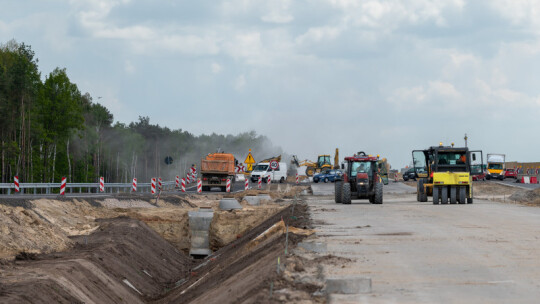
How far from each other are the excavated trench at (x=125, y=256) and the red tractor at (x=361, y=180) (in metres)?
3.40

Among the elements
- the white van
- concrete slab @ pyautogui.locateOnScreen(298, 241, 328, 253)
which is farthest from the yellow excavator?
concrete slab @ pyautogui.locateOnScreen(298, 241, 328, 253)

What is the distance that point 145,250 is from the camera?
85.9 feet

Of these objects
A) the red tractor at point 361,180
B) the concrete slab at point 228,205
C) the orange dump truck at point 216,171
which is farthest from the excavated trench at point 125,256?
the orange dump truck at point 216,171

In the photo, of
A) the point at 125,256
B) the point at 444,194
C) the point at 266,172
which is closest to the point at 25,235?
the point at 125,256

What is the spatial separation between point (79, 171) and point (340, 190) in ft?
221

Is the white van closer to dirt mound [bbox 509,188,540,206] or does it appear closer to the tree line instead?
the tree line

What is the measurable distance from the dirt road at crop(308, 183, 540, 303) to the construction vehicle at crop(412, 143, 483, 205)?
35.1ft

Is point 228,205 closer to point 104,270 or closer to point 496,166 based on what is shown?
point 104,270

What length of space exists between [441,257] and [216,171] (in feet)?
137

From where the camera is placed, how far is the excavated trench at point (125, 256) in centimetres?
1389

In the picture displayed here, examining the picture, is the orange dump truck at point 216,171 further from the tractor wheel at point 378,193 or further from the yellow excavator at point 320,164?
the yellow excavator at point 320,164

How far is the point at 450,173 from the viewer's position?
34.9 metres

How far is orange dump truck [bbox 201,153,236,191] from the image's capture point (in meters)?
55.0

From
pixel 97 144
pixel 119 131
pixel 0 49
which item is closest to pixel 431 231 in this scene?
pixel 0 49
